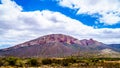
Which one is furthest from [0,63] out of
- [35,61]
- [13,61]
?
[35,61]

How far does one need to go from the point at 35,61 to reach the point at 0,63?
19172 millimetres

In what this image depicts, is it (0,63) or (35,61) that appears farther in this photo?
(35,61)

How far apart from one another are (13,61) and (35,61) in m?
11.1

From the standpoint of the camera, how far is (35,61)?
4943 inches

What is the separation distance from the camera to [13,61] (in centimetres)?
12131

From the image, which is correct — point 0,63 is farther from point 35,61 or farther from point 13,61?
point 35,61

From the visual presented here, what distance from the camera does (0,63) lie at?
113250 millimetres

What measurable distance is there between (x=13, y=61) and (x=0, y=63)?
9186mm

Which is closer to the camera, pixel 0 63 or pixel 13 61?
pixel 0 63
